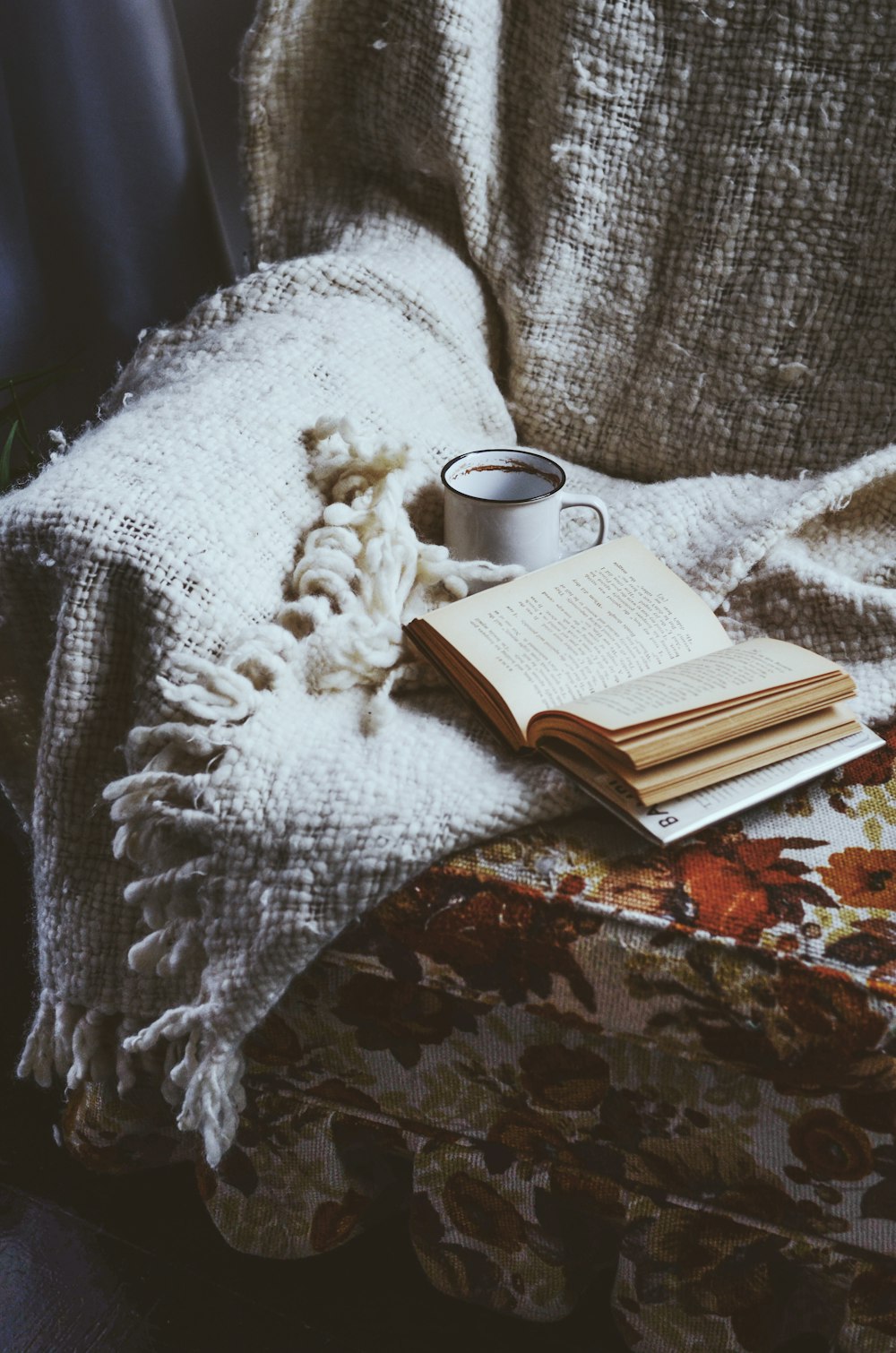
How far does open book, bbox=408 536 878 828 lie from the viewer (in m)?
0.72

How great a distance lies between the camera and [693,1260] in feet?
2.51

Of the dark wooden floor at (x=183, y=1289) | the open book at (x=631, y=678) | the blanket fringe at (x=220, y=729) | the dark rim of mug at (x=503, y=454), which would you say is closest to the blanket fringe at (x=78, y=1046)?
the blanket fringe at (x=220, y=729)

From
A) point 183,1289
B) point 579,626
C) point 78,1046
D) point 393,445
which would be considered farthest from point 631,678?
point 183,1289

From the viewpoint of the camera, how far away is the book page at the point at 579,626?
80 cm

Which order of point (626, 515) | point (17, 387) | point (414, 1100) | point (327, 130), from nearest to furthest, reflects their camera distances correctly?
1. point (414, 1100)
2. point (626, 515)
3. point (327, 130)
4. point (17, 387)

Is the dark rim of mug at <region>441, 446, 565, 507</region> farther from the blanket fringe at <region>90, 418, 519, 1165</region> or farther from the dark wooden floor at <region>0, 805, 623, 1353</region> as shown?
the dark wooden floor at <region>0, 805, 623, 1353</region>

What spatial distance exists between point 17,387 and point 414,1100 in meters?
1.01

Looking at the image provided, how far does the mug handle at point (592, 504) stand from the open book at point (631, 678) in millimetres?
36

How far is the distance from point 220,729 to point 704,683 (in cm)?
33

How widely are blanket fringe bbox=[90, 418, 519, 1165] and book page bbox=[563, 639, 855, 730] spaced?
6.3 inches

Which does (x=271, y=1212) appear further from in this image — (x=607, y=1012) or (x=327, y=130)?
(x=327, y=130)

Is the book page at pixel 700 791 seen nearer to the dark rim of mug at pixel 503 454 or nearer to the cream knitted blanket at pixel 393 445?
the cream knitted blanket at pixel 393 445

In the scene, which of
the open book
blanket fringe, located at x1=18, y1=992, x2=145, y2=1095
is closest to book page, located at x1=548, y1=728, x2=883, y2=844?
the open book

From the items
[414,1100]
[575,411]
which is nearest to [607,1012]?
[414,1100]
